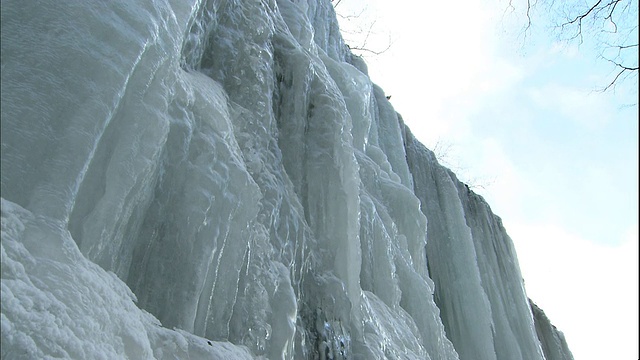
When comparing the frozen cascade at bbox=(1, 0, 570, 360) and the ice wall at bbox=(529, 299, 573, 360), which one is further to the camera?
the ice wall at bbox=(529, 299, 573, 360)

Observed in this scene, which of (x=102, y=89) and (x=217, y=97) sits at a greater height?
(x=217, y=97)

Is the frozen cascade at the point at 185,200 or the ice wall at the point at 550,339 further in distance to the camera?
the ice wall at the point at 550,339

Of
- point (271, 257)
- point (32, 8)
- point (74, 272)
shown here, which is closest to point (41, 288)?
point (74, 272)

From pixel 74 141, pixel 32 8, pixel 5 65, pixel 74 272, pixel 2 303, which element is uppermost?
pixel 32 8

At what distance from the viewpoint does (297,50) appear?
389 centimetres

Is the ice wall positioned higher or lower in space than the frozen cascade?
higher

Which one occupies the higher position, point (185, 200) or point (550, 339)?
point (550, 339)

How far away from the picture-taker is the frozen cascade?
1528mm

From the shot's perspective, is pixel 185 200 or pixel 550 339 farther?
pixel 550 339

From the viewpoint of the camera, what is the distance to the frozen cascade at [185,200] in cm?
153

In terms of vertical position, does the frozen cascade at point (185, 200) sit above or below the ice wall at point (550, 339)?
below

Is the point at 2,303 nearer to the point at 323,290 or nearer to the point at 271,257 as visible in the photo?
the point at 271,257

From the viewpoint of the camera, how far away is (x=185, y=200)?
7.46ft

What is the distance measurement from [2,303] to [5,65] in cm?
72
